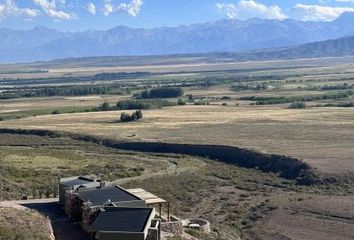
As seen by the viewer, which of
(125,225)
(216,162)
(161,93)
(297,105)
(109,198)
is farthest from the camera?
(161,93)

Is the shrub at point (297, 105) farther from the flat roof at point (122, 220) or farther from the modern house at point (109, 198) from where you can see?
the flat roof at point (122, 220)

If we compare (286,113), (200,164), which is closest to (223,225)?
(200,164)

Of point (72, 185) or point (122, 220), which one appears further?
point (72, 185)

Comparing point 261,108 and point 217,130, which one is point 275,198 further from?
point 261,108

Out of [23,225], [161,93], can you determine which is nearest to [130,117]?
[161,93]

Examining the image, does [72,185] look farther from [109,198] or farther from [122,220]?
[122,220]

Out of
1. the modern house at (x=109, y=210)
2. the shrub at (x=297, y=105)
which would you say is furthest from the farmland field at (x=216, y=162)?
the modern house at (x=109, y=210)

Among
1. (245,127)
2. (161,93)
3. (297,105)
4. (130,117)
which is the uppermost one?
(297,105)

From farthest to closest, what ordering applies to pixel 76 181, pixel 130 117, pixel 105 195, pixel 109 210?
pixel 130 117
pixel 76 181
pixel 105 195
pixel 109 210
